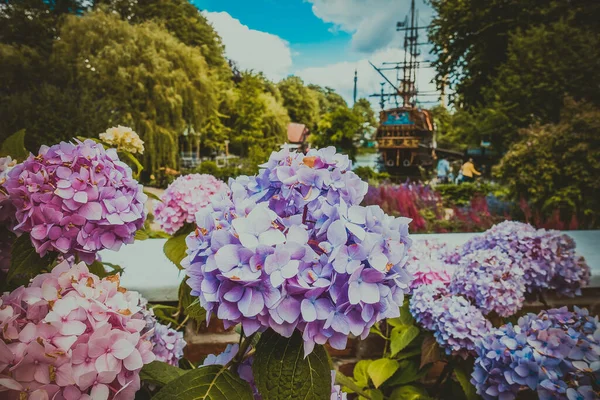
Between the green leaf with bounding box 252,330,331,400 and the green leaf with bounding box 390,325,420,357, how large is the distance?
33.3 inches

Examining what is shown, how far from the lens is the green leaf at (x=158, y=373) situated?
69cm

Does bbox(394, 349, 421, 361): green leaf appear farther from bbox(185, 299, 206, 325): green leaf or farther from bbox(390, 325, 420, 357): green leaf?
bbox(185, 299, 206, 325): green leaf

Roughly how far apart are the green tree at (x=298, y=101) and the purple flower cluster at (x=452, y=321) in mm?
31688

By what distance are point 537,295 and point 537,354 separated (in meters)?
0.69

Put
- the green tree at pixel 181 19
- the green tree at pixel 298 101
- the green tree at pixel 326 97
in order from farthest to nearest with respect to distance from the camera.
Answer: the green tree at pixel 326 97 < the green tree at pixel 298 101 < the green tree at pixel 181 19

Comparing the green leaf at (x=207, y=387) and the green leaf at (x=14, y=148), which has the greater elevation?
the green leaf at (x=14, y=148)

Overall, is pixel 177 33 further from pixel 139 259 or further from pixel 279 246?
pixel 279 246

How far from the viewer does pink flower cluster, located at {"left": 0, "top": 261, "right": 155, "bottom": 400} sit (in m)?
0.49

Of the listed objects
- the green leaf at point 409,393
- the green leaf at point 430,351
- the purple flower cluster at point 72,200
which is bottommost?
the green leaf at point 409,393

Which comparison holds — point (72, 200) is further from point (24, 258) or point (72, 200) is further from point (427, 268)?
point (427, 268)

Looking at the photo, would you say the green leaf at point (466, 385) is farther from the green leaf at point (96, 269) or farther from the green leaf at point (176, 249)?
the green leaf at point (96, 269)

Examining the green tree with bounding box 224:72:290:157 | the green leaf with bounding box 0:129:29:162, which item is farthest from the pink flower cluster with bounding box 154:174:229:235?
Result: the green tree with bounding box 224:72:290:157

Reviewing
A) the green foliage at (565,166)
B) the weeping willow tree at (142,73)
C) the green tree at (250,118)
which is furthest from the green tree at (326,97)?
the green foliage at (565,166)

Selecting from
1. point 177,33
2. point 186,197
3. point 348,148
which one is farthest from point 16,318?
point 177,33
